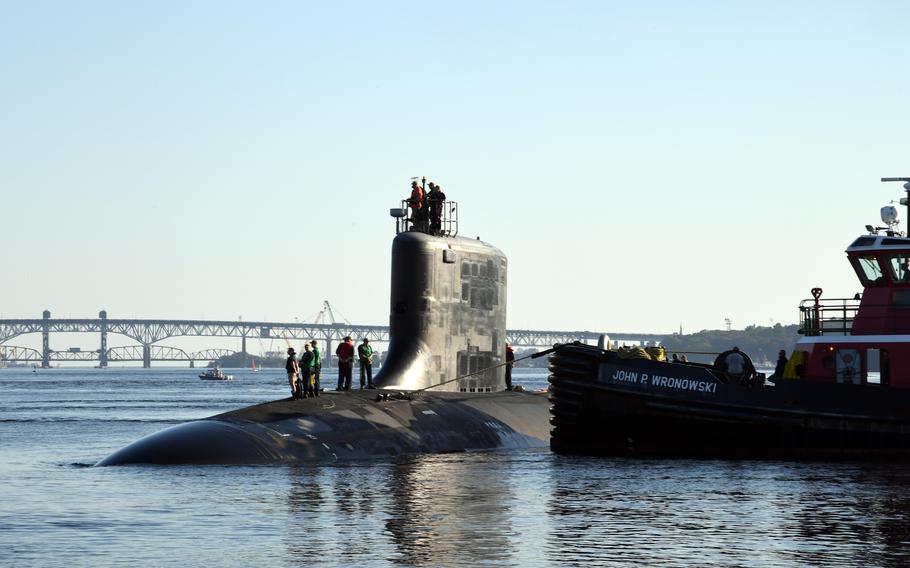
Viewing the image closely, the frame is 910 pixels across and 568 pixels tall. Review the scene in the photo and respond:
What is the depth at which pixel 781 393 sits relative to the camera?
101 ft

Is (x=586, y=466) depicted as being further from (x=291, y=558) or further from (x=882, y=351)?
(x=291, y=558)

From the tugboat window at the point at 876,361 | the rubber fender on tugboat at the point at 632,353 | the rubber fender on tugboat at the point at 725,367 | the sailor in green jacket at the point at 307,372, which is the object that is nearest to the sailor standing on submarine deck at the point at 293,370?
the sailor in green jacket at the point at 307,372

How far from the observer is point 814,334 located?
1286 inches

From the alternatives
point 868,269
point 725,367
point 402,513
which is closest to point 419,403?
point 725,367

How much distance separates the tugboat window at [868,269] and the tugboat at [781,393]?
23 millimetres

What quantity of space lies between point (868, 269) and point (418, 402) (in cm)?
1119

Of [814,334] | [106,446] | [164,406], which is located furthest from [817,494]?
[164,406]

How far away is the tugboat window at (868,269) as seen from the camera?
32.2 metres

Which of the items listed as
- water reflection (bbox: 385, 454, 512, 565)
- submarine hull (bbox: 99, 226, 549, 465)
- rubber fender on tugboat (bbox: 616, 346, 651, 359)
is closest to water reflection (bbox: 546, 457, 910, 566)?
water reflection (bbox: 385, 454, 512, 565)

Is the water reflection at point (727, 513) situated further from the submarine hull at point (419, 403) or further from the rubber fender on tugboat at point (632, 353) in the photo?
the submarine hull at point (419, 403)

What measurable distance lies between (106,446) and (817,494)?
23524 millimetres

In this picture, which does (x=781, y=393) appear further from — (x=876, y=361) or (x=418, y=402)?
(x=418, y=402)

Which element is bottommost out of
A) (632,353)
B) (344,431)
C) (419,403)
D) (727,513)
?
(727,513)

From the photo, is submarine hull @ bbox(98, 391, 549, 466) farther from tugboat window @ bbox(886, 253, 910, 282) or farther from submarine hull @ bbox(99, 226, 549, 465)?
tugboat window @ bbox(886, 253, 910, 282)
